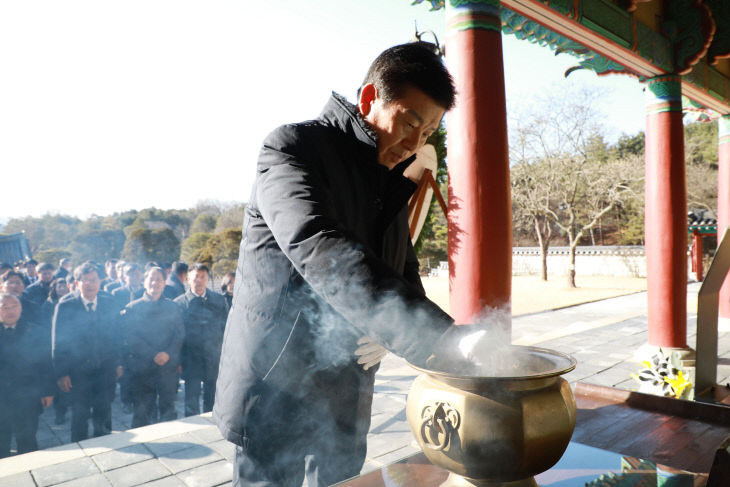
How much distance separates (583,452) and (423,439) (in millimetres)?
793

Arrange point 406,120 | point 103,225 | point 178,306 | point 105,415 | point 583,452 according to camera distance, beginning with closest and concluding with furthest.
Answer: point 406,120
point 583,452
point 105,415
point 178,306
point 103,225

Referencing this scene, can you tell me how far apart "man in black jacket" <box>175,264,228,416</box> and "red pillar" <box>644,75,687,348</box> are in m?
4.97

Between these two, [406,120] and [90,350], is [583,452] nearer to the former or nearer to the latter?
[406,120]

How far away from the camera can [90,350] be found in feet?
14.8

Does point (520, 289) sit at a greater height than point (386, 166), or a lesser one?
lesser

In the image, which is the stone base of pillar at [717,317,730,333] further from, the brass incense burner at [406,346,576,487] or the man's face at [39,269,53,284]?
the man's face at [39,269,53,284]

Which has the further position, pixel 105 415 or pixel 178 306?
pixel 178 306

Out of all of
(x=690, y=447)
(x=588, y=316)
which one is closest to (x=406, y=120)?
(x=690, y=447)

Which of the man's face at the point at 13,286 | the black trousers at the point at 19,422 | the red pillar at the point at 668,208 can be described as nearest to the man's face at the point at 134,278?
the man's face at the point at 13,286

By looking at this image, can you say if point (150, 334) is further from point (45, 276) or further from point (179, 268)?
point (45, 276)

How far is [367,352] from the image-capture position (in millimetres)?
1429

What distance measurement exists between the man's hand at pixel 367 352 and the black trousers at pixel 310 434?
4cm

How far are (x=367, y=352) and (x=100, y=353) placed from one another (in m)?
4.12

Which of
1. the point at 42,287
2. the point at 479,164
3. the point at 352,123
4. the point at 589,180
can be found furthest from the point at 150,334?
the point at 589,180
